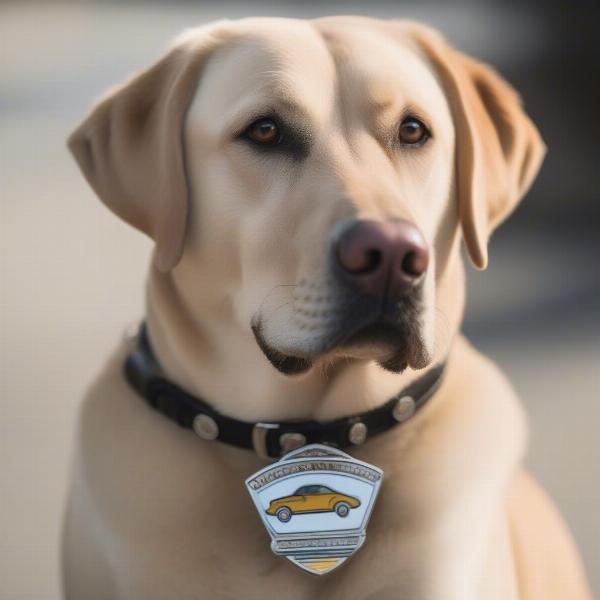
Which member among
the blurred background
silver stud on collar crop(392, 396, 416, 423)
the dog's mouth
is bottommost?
the blurred background

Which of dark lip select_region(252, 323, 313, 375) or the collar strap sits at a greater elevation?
dark lip select_region(252, 323, 313, 375)

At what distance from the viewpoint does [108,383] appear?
2.05m

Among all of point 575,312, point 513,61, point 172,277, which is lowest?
point 575,312

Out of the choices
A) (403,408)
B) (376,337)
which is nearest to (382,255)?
(376,337)

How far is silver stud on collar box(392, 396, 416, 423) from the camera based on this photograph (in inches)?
74.0

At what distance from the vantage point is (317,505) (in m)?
1.79

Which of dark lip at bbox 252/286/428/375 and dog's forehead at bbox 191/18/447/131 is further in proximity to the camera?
dog's forehead at bbox 191/18/447/131

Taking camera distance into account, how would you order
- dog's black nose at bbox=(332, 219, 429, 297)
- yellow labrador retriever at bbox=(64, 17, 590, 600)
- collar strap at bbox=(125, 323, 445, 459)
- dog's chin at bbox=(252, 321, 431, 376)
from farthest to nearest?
collar strap at bbox=(125, 323, 445, 459) → yellow labrador retriever at bbox=(64, 17, 590, 600) → dog's chin at bbox=(252, 321, 431, 376) → dog's black nose at bbox=(332, 219, 429, 297)

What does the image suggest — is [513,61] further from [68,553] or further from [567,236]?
[68,553]

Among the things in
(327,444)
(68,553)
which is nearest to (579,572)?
(327,444)

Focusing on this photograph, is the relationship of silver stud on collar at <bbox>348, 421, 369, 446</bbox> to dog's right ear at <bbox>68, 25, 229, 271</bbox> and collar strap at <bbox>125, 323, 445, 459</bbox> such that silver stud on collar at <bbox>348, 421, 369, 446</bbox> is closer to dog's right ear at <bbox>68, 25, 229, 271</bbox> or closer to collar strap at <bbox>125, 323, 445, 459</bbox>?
collar strap at <bbox>125, 323, 445, 459</bbox>

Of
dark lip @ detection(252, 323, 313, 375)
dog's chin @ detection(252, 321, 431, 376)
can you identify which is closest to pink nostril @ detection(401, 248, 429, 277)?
dog's chin @ detection(252, 321, 431, 376)

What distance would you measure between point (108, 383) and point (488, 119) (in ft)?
2.99

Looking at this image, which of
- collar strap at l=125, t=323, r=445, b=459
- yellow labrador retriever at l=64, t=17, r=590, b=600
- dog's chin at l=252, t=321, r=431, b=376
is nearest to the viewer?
dog's chin at l=252, t=321, r=431, b=376
